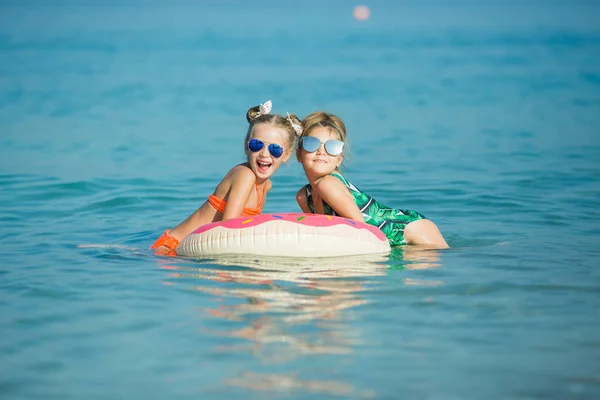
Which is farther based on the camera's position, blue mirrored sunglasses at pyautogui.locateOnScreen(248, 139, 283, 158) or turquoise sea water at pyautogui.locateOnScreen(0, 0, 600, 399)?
blue mirrored sunglasses at pyautogui.locateOnScreen(248, 139, 283, 158)

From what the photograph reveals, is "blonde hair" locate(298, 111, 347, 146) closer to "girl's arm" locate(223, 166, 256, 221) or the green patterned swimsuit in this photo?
the green patterned swimsuit

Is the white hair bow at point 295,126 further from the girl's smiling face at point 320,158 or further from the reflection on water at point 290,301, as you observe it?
the reflection on water at point 290,301

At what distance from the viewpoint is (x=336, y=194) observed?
6480mm

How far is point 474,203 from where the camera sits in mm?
9383

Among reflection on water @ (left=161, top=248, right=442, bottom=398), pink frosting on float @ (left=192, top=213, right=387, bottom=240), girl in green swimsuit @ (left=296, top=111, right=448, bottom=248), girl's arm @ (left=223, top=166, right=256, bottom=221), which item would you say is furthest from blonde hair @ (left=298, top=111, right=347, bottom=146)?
reflection on water @ (left=161, top=248, right=442, bottom=398)

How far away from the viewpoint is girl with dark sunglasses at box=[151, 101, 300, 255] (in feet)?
21.6

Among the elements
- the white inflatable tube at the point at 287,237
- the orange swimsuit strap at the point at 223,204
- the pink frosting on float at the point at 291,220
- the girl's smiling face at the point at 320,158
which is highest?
the girl's smiling face at the point at 320,158

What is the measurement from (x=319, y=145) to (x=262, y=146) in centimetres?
43

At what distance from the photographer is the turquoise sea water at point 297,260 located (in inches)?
166

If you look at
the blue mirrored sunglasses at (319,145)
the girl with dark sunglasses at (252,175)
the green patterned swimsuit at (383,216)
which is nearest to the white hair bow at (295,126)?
the girl with dark sunglasses at (252,175)

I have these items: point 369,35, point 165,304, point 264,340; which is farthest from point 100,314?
point 369,35

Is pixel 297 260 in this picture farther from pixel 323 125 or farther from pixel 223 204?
pixel 323 125

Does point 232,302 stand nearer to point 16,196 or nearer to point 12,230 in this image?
point 12,230

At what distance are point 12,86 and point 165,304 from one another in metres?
16.4
